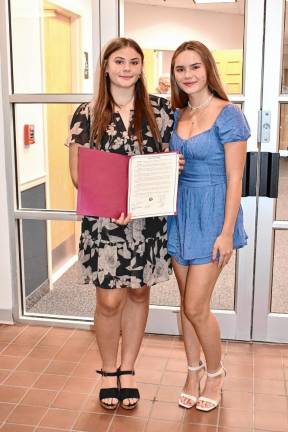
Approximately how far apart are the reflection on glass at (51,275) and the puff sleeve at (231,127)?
1.47 m

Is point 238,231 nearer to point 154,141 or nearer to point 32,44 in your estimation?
point 154,141

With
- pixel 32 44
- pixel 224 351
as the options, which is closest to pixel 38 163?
pixel 32 44

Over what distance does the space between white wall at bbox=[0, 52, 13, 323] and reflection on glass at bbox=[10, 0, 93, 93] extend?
16.1 inches

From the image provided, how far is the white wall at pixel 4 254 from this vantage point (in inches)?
118

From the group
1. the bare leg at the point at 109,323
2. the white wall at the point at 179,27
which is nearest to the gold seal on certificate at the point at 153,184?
the bare leg at the point at 109,323

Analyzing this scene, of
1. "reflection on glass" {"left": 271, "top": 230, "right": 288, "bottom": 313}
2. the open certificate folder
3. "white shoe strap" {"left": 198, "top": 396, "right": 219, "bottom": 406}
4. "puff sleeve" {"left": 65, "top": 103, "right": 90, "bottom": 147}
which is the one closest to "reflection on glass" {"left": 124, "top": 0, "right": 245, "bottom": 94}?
"puff sleeve" {"left": 65, "top": 103, "right": 90, "bottom": 147}

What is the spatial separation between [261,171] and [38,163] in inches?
59.8

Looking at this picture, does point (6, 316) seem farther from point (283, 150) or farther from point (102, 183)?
point (283, 150)

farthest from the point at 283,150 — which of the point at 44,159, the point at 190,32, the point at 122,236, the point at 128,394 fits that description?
the point at 44,159

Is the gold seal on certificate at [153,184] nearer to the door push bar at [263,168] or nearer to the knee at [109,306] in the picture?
the knee at [109,306]

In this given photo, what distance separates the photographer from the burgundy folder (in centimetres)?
196

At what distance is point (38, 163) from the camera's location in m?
3.50

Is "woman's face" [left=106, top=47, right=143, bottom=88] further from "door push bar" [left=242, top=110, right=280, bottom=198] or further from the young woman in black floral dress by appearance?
"door push bar" [left=242, top=110, right=280, bottom=198]

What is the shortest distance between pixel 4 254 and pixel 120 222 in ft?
4.36
